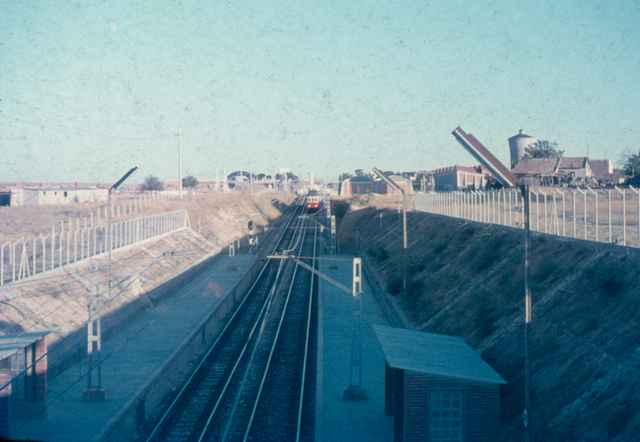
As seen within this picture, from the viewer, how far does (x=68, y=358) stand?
50.4 feet

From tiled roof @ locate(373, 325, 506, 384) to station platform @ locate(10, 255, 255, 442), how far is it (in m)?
5.10

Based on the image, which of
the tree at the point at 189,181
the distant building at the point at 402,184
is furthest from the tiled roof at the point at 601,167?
the tree at the point at 189,181

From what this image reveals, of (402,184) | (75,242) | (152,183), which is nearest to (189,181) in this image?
(152,183)

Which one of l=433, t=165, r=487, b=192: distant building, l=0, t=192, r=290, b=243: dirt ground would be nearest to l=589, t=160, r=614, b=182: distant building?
l=433, t=165, r=487, b=192: distant building

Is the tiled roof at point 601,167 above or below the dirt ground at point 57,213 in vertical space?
above

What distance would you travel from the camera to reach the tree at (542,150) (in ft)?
155

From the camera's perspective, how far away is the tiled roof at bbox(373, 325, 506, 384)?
361 inches

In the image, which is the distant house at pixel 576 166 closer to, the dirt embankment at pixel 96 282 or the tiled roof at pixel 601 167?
the tiled roof at pixel 601 167

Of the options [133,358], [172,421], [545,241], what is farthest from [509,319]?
[133,358]

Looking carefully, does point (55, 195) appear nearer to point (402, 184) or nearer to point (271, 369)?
point (402, 184)

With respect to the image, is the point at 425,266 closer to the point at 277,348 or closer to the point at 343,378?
the point at 277,348

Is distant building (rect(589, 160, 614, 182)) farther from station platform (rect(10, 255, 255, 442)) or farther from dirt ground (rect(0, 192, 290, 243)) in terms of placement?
station platform (rect(10, 255, 255, 442))

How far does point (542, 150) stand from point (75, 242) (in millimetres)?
38084

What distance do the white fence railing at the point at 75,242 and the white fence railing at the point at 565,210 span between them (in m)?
10.5
